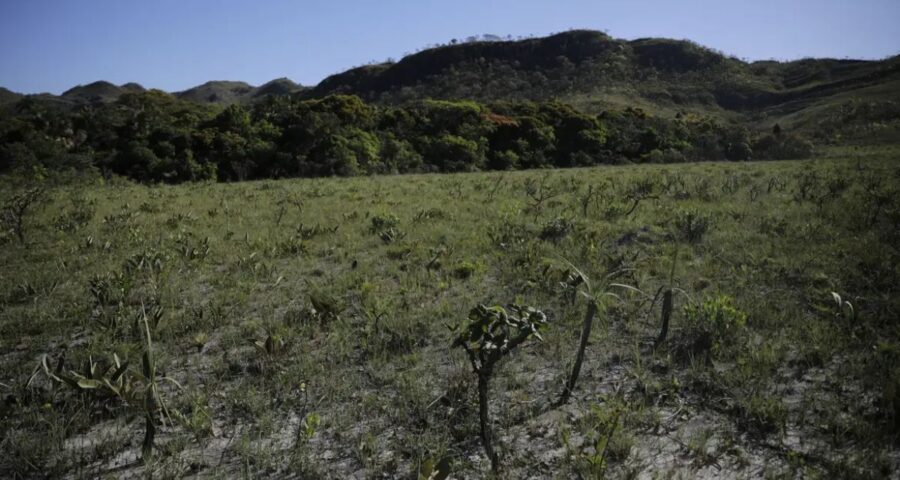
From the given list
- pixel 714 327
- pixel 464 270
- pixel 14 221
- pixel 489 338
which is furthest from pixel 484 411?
pixel 14 221

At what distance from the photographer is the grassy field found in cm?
290

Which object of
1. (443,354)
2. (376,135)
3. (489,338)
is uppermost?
(376,135)

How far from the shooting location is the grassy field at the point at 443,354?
9.52 feet

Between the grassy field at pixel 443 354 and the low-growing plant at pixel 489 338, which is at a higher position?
the low-growing plant at pixel 489 338

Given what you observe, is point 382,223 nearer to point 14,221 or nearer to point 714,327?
point 714,327

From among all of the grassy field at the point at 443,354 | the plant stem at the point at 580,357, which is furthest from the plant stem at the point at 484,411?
the plant stem at the point at 580,357

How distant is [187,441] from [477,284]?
382cm

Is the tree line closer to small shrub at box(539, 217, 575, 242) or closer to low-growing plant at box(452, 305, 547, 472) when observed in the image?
small shrub at box(539, 217, 575, 242)

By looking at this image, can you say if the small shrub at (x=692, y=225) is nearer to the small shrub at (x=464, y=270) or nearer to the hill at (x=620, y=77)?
the small shrub at (x=464, y=270)

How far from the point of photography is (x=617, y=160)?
32469mm

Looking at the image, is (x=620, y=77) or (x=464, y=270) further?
(x=620, y=77)

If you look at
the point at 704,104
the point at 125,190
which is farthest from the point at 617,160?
the point at 704,104

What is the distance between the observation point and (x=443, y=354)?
14.0ft

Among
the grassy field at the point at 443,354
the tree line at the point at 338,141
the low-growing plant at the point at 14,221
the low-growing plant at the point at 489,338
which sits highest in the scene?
the tree line at the point at 338,141
